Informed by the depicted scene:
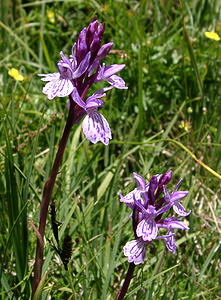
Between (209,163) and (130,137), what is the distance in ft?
1.81

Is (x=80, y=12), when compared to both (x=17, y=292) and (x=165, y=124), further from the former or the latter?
(x=17, y=292)

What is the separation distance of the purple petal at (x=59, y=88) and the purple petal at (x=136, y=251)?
1.88ft

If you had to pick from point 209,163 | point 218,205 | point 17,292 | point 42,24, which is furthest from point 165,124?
point 17,292

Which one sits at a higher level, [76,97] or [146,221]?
[76,97]

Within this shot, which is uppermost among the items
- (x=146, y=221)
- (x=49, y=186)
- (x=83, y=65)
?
(x=83, y=65)

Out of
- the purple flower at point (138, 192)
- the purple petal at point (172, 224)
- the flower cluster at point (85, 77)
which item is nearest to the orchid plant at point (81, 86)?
the flower cluster at point (85, 77)

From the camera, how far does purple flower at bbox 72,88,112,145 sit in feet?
4.66

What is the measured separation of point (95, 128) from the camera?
1454 mm

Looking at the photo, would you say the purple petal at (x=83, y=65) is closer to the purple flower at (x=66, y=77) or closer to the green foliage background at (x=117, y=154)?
the purple flower at (x=66, y=77)

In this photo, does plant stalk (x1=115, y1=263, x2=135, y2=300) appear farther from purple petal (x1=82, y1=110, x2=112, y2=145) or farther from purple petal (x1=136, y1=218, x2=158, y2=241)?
purple petal (x1=82, y1=110, x2=112, y2=145)

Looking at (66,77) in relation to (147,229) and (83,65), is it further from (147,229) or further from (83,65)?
(147,229)

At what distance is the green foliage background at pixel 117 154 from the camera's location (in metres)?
1.95

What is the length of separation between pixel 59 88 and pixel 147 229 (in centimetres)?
57

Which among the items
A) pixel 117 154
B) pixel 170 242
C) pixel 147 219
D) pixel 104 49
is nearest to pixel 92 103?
pixel 104 49
